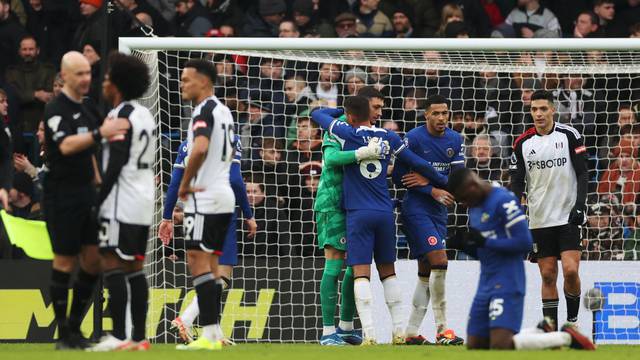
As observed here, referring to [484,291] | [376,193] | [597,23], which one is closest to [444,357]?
[484,291]

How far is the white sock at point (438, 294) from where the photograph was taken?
11.9m

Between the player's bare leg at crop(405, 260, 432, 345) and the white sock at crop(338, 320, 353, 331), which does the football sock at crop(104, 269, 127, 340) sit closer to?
the white sock at crop(338, 320, 353, 331)

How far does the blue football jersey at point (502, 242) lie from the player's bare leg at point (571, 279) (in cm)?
245

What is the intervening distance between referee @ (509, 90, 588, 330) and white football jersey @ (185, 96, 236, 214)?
3.47 metres

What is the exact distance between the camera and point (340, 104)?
15195 mm

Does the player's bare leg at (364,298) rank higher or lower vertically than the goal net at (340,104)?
lower

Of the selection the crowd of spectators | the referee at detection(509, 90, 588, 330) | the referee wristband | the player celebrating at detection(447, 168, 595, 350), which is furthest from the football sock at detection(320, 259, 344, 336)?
the referee wristband

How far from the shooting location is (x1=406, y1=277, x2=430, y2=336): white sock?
39.3ft

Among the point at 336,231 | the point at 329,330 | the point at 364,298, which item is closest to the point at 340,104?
the point at 336,231

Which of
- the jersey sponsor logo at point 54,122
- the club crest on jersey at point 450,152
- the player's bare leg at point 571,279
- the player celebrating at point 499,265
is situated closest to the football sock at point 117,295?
the jersey sponsor logo at point 54,122

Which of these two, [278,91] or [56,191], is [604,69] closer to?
[278,91]

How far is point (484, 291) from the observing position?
9.45 m

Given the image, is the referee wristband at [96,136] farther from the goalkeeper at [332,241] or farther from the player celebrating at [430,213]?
the player celebrating at [430,213]

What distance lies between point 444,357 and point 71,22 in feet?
30.3
